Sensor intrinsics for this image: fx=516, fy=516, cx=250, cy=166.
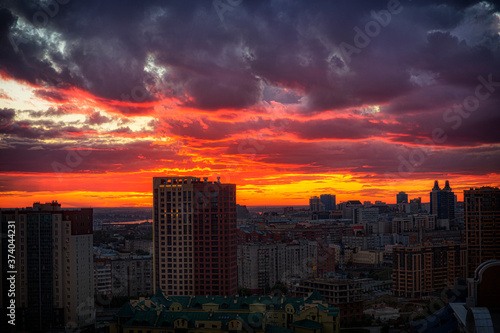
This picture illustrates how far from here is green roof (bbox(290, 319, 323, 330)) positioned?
68.8ft

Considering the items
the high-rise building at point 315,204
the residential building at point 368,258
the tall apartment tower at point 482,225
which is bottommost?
the residential building at point 368,258

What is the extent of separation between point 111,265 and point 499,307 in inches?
A: 1399

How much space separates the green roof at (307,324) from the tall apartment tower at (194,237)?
361 inches

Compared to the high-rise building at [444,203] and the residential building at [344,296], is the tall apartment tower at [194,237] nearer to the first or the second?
the residential building at [344,296]

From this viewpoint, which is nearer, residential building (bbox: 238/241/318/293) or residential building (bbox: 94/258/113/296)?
residential building (bbox: 94/258/113/296)

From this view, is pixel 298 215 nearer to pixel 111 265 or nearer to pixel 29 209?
pixel 111 265

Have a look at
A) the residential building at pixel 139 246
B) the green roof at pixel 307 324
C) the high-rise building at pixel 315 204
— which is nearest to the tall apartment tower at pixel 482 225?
the green roof at pixel 307 324

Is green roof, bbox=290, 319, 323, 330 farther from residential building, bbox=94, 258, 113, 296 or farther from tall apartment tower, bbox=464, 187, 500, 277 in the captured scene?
residential building, bbox=94, 258, 113, 296

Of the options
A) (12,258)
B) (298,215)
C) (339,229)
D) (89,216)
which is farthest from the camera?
(298,215)

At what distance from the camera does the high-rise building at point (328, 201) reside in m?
163

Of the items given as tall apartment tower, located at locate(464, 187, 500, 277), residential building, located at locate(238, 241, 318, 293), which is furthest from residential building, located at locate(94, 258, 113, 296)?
tall apartment tower, located at locate(464, 187, 500, 277)

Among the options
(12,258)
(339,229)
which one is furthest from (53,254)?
(339,229)

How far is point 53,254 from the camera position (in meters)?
26.3

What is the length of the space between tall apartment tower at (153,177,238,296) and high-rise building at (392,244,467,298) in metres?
16.7
